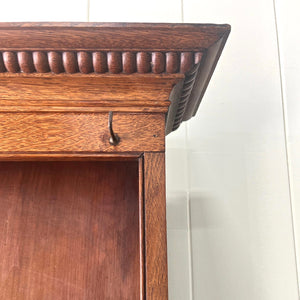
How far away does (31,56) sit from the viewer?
559mm

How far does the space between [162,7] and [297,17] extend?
32 cm

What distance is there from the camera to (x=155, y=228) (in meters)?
0.54

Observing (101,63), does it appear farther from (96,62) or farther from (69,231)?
(69,231)

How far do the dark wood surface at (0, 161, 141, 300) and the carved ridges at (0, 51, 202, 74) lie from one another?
0.62ft

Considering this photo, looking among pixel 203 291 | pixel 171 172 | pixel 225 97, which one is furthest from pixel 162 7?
pixel 203 291

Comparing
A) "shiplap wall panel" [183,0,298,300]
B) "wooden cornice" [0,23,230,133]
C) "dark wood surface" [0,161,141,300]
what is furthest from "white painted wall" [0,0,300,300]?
"wooden cornice" [0,23,230,133]

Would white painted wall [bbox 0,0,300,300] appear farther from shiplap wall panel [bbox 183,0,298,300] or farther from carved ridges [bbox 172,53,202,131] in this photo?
carved ridges [bbox 172,53,202,131]

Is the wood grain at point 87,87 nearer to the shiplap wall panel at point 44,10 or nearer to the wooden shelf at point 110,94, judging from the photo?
the wooden shelf at point 110,94

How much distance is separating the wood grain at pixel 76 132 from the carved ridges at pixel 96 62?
60 mm

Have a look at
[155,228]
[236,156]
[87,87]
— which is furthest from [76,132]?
[236,156]

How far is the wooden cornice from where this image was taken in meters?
0.54

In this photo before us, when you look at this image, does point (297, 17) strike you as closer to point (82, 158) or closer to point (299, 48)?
point (299, 48)

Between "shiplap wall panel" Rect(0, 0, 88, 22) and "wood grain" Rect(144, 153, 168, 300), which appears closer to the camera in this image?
"wood grain" Rect(144, 153, 168, 300)

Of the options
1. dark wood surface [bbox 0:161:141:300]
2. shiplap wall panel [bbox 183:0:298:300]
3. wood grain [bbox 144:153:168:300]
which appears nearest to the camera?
wood grain [bbox 144:153:168:300]
